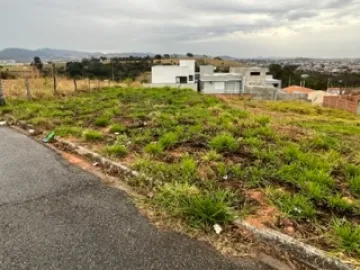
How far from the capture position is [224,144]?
4223 mm

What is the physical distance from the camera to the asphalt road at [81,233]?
196 cm

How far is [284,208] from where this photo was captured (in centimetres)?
255

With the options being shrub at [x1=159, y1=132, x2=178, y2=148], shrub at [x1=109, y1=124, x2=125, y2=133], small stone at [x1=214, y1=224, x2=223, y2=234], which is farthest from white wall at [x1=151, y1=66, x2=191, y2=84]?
small stone at [x1=214, y1=224, x2=223, y2=234]

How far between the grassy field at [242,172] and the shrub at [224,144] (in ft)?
0.05

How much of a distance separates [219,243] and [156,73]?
3600cm

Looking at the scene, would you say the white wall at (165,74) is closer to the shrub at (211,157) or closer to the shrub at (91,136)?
the shrub at (91,136)

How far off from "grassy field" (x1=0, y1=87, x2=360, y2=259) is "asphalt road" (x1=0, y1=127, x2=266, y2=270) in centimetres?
32

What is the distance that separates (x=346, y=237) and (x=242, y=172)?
132 centimetres

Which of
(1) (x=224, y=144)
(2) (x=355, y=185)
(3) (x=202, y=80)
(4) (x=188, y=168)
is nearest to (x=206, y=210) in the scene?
(4) (x=188, y=168)

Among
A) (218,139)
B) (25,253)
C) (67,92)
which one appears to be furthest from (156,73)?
(25,253)

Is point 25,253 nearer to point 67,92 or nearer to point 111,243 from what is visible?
point 111,243

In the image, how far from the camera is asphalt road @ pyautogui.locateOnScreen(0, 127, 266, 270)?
6.45 ft

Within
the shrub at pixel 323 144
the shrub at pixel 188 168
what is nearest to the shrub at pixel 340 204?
the shrub at pixel 188 168

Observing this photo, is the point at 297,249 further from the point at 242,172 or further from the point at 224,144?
the point at 224,144
